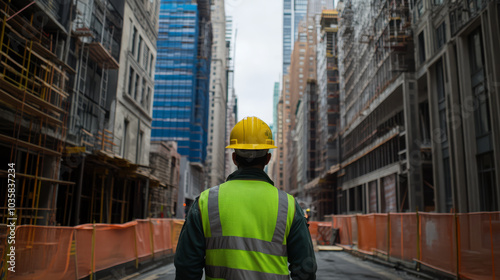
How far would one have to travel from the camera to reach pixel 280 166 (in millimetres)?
187625

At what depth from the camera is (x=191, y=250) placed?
2.37m

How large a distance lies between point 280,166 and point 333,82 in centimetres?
12522

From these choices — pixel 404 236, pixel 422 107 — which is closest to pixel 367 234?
pixel 404 236

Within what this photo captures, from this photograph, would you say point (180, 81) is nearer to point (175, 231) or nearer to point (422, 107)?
point (422, 107)

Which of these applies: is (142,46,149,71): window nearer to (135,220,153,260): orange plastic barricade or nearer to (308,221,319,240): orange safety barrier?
(308,221,319,240): orange safety barrier

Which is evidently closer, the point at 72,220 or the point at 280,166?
the point at 72,220

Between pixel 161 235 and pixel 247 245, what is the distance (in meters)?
14.1

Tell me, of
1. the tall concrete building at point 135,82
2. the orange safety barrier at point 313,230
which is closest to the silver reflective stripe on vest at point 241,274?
the orange safety barrier at point 313,230

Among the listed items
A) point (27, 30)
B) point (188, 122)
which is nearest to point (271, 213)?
point (27, 30)

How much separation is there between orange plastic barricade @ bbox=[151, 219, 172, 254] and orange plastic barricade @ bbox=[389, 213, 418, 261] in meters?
8.29

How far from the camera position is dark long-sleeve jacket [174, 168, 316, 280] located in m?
2.34

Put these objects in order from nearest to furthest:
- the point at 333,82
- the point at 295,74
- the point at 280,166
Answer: the point at 333,82 < the point at 295,74 < the point at 280,166

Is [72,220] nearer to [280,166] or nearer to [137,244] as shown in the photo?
[137,244]

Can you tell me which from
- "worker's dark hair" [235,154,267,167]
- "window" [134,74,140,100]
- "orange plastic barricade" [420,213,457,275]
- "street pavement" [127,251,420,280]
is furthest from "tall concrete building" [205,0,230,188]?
"worker's dark hair" [235,154,267,167]
